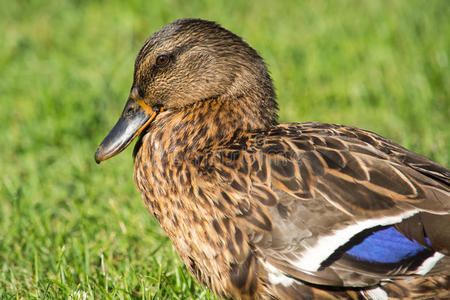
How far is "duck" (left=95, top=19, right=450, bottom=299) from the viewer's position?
2631mm

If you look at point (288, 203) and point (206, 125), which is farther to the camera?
point (206, 125)

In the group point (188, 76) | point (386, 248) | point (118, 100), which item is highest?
point (188, 76)

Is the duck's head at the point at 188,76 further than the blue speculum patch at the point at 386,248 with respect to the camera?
Yes

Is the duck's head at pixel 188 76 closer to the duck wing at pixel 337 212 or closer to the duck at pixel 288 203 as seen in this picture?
the duck at pixel 288 203

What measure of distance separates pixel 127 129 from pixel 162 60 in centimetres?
41

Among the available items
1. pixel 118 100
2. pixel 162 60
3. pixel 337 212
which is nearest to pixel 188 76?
pixel 162 60

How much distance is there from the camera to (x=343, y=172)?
279 centimetres

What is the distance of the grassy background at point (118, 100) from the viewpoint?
3.48 metres

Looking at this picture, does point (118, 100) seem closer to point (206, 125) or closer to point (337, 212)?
point (206, 125)

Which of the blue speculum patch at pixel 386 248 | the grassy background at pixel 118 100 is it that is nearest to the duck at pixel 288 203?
the blue speculum patch at pixel 386 248

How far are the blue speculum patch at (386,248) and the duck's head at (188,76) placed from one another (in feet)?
2.98

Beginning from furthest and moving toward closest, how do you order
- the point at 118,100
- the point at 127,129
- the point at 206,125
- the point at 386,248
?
the point at 118,100 → the point at 127,129 → the point at 206,125 → the point at 386,248

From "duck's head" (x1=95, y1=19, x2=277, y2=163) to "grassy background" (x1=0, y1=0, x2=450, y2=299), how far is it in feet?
2.36

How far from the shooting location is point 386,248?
2625 mm
